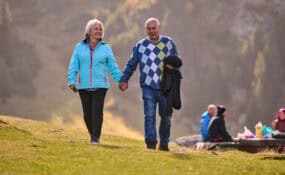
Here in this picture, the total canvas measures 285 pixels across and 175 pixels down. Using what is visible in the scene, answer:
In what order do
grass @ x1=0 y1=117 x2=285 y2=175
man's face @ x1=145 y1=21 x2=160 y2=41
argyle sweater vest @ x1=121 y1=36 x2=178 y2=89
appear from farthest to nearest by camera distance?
1. argyle sweater vest @ x1=121 y1=36 x2=178 y2=89
2. man's face @ x1=145 y1=21 x2=160 y2=41
3. grass @ x1=0 y1=117 x2=285 y2=175

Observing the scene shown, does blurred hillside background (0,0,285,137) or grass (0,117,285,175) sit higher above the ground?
blurred hillside background (0,0,285,137)

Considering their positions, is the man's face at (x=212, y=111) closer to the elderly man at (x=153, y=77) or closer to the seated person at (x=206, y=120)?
the seated person at (x=206, y=120)

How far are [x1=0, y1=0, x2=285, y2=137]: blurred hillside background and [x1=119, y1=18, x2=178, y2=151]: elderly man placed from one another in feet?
244

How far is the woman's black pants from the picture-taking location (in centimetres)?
1391

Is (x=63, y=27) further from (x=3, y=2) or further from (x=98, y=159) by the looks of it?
(x=98, y=159)

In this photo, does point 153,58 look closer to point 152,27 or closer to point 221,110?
point 152,27

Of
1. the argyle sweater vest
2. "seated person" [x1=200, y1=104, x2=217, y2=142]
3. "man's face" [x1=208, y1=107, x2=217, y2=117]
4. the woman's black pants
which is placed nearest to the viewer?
the woman's black pants

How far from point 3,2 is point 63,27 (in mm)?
14660

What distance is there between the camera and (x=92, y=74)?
1408 centimetres

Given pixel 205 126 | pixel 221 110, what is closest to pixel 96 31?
pixel 221 110

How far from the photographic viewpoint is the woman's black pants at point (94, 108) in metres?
13.9

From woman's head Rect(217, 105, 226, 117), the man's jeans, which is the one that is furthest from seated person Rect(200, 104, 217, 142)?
the man's jeans

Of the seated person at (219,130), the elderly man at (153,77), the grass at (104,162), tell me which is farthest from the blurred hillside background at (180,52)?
the grass at (104,162)

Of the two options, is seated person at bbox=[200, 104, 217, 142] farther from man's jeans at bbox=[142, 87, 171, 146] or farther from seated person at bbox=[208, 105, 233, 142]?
man's jeans at bbox=[142, 87, 171, 146]
